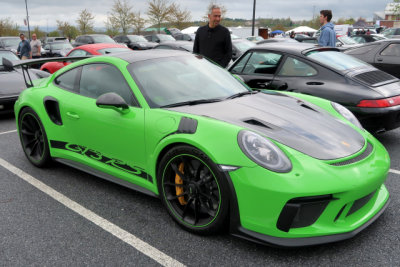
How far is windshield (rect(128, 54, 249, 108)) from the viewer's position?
10.5 ft

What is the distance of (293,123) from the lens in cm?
285

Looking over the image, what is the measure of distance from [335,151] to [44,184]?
2.89m

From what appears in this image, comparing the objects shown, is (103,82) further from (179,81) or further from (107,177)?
(107,177)

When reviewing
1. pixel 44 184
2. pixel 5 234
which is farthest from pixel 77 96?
pixel 5 234

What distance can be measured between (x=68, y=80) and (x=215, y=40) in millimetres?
2961

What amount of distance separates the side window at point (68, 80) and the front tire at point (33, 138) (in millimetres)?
459

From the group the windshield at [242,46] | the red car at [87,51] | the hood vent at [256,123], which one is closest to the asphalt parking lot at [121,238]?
the hood vent at [256,123]

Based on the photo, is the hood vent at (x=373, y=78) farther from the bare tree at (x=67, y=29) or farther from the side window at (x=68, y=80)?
the bare tree at (x=67, y=29)

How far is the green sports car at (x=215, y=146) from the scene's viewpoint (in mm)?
2328

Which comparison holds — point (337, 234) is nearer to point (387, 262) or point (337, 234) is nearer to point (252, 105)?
point (387, 262)

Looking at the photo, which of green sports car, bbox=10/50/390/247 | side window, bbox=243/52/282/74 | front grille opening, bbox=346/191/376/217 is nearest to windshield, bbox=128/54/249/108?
green sports car, bbox=10/50/390/247

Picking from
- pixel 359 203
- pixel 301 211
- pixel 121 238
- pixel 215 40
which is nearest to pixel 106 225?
pixel 121 238

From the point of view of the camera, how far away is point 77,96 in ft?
12.1

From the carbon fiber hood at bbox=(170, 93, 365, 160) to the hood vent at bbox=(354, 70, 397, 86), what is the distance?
5.53 ft
